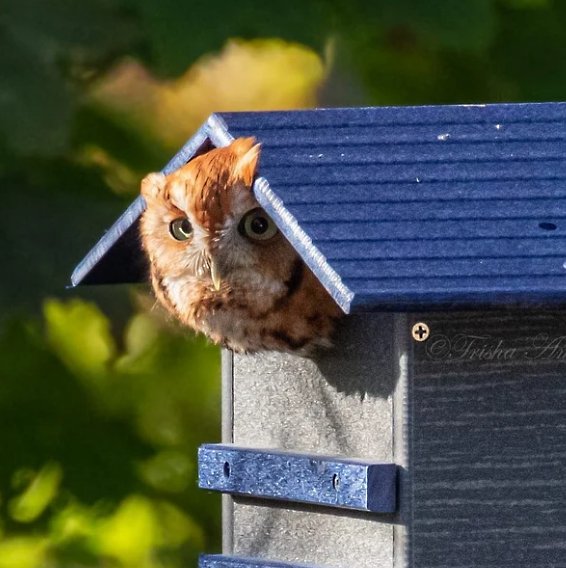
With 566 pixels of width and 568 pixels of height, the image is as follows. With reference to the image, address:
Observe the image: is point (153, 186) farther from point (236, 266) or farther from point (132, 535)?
point (132, 535)

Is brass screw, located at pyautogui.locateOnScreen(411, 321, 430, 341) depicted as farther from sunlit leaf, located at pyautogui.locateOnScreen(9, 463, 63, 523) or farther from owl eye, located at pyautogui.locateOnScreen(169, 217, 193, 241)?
sunlit leaf, located at pyautogui.locateOnScreen(9, 463, 63, 523)

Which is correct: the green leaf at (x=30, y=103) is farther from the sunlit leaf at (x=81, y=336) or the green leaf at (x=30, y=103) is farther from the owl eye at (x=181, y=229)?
the owl eye at (x=181, y=229)

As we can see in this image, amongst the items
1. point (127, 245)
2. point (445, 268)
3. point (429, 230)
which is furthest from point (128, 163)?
point (445, 268)

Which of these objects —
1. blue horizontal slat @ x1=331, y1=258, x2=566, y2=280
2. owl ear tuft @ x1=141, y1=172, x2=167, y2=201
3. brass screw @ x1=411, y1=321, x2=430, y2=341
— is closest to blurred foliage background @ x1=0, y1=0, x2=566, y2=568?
owl ear tuft @ x1=141, y1=172, x2=167, y2=201

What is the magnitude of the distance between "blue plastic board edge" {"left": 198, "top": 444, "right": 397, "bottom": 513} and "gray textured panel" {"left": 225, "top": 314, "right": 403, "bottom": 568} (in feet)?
0.18

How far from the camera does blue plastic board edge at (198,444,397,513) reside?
9.31ft

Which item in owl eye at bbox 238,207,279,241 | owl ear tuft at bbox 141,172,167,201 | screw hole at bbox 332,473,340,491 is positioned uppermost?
owl ear tuft at bbox 141,172,167,201

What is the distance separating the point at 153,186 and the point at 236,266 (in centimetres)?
28

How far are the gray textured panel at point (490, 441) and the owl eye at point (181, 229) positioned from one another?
0.49m

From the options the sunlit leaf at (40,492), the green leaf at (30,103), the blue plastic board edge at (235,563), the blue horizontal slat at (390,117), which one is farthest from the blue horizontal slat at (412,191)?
the sunlit leaf at (40,492)

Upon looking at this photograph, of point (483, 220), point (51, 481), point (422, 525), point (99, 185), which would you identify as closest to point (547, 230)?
point (483, 220)

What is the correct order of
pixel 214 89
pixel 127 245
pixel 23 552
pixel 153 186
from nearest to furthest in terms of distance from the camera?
pixel 153 186
pixel 127 245
pixel 23 552
pixel 214 89

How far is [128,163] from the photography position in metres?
4.84

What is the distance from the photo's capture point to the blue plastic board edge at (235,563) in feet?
10.0
